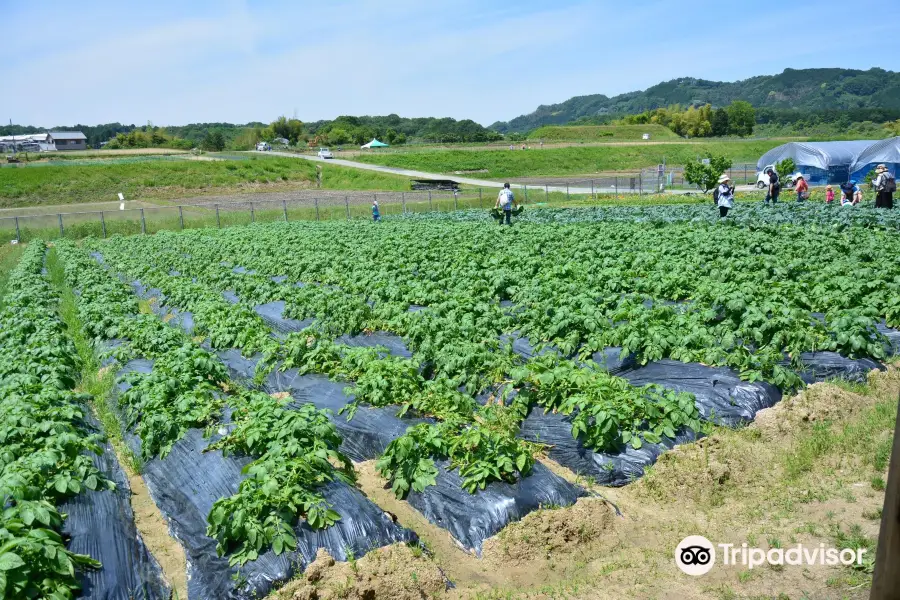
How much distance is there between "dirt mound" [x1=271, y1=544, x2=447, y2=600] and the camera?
4.64 metres

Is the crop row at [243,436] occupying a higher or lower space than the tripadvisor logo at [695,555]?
higher

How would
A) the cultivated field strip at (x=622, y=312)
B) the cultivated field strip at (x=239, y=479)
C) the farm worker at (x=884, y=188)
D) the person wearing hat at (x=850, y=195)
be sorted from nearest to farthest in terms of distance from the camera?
the cultivated field strip at (x=239, y=479) < the cultivated field strip at (x=622, y=312) < the farm worker at (x=884, y=188) < the person wearing hat at (x=850, y=195)

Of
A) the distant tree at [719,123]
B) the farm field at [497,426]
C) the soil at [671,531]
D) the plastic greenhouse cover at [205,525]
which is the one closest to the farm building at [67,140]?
the distant tree at [719,123]

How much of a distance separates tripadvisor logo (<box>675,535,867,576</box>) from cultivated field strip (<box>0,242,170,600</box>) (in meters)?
3.85

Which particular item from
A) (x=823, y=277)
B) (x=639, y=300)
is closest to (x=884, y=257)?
(x=823, y=277)

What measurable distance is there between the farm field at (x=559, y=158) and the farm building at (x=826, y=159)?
28856 mm

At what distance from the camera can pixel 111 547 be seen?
5102 mm

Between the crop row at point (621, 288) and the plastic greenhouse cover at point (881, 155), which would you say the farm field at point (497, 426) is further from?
the plastic greenhouse cover at point (881, 155)

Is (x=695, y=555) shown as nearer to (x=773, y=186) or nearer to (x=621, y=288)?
(x=621, y=288)

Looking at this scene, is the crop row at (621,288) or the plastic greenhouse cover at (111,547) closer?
the plastic greenhouse cover at (111,547)

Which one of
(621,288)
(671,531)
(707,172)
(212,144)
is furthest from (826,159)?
(212,144)

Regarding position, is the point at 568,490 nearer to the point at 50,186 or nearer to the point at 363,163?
the point at 50,186

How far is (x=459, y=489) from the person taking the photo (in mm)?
5875

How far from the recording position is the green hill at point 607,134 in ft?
311
